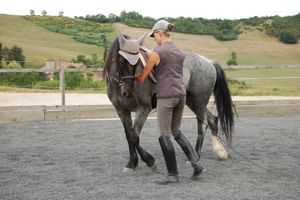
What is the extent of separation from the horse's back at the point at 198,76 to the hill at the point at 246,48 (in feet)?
72.8

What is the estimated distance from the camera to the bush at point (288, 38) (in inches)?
1234

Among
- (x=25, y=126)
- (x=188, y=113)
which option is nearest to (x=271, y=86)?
(x=188, y=113)

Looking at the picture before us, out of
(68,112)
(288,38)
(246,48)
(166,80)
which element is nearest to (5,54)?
(68,112)

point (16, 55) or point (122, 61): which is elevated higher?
point (122, 61)

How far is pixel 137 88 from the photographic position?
5.13 m

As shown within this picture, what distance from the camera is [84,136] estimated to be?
783 centimetres

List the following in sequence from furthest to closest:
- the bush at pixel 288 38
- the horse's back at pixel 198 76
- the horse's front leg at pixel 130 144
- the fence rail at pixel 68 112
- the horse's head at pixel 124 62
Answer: the bush at pixel 288 38 < the fence rail at pixel 68 112 < the horse's back at pixel 198 76 < the horse's front leg at pixel 130 144 < the horse's head at pixel 124 62

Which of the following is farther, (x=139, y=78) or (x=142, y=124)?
(x=142, y=124)

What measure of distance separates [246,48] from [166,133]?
27.6 metres

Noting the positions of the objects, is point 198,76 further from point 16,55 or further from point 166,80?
point 16,55

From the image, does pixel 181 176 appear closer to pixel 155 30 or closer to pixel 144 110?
pixel 144 110

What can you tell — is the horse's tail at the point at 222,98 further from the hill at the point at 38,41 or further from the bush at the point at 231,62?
the bush at the point at 231,62

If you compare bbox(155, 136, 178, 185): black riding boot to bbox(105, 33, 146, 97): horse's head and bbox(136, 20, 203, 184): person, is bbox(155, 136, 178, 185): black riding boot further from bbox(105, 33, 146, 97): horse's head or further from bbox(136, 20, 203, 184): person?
bbox(105, 33, 146, 97): horse's head

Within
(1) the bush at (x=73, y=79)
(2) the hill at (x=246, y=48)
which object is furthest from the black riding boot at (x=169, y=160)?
(2) the hill at (x=246, y=48)
